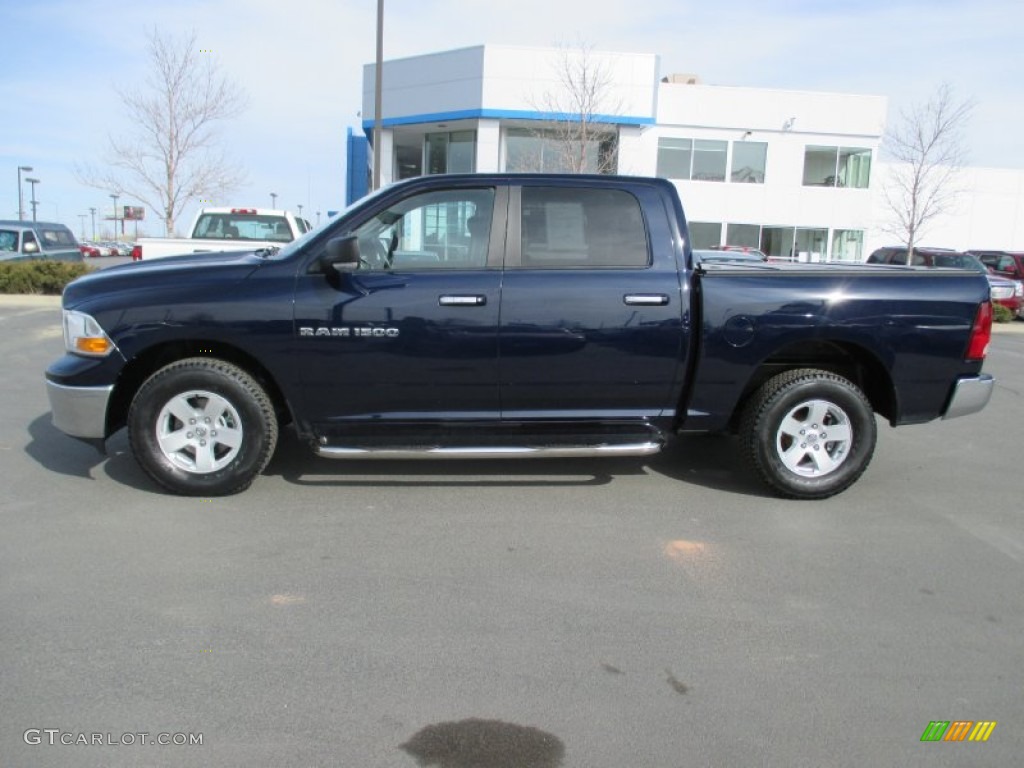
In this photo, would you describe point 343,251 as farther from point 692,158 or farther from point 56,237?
point 692,158

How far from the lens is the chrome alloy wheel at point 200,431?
4863 mm

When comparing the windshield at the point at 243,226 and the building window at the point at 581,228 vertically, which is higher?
the windshield at the point at 243,226

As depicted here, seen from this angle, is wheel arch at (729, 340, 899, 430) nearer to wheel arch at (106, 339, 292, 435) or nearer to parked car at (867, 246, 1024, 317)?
wheel arch at (106, 339, 292, 435)

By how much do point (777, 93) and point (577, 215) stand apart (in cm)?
2751

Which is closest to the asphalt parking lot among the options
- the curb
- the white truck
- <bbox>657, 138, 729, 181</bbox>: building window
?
the white truck

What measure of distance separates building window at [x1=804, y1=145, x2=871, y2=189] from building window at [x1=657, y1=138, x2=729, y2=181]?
3.46 m

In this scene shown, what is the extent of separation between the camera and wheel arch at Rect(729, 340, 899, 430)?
529cm

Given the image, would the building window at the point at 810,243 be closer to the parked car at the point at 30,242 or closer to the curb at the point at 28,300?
the parked car at the point at 30,242

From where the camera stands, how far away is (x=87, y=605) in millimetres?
3592

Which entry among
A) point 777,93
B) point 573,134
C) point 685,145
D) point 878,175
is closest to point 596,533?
point 573,134

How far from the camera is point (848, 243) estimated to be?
3098 centimetres

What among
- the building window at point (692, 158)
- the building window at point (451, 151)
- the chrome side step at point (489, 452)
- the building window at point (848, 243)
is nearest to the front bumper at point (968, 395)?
the chrome side step at point (489, 452)

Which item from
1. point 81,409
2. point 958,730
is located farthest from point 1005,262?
point 81,409

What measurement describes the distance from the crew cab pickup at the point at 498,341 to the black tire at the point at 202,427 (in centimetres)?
1
